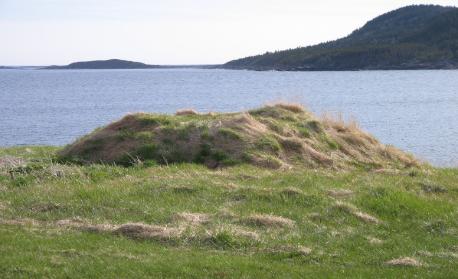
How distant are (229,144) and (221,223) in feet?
28.3

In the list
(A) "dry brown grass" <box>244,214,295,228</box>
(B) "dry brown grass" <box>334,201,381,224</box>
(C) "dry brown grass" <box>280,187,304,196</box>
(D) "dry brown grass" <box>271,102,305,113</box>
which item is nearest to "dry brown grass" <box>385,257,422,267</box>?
(A) "dry brown grass" <box>244,214,295,228</box>

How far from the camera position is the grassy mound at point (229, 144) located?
22016mm

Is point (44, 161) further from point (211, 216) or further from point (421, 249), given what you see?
point (421, 249)

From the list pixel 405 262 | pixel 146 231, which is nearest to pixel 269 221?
pixel 146 231

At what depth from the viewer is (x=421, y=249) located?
1285cm

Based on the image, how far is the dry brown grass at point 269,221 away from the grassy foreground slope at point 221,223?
20 millimetres

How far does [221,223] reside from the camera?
13969 mm

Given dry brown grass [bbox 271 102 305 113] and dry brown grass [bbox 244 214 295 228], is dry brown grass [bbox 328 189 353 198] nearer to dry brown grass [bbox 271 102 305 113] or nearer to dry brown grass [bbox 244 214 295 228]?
dry brown grass [bbox 244 214 295 228]

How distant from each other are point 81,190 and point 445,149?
36.3 meters

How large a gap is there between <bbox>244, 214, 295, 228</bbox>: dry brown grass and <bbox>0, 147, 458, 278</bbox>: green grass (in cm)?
10

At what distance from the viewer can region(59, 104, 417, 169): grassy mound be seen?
22.0m

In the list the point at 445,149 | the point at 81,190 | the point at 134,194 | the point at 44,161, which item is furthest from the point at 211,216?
the point at 445,149

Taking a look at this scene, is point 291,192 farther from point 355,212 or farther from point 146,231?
point 146,231

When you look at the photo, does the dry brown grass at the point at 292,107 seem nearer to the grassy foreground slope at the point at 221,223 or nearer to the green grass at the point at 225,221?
the green grass at the point at 225,221
